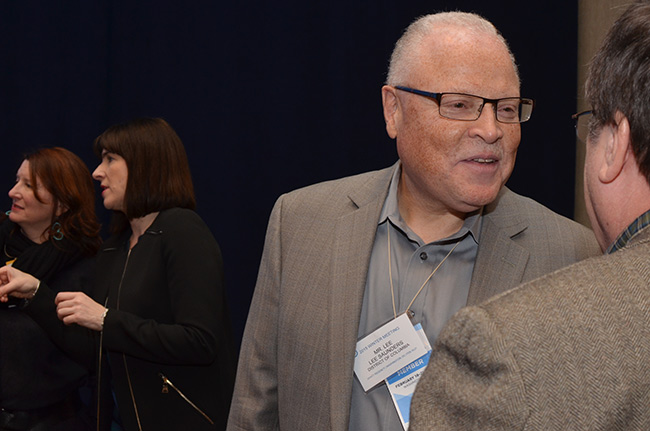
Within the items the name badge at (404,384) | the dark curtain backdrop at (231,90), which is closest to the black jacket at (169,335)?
the name badge at (404,384)

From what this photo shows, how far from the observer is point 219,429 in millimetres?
2416

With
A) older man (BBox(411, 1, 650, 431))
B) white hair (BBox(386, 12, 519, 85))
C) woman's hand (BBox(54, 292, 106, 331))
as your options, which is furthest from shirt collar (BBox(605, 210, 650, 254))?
woman's hand (BBox(54, 292, 106, 331))

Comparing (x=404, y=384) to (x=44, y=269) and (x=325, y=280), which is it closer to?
(x=325, y=280)

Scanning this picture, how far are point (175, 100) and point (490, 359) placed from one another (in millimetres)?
3699

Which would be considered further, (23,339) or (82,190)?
(82,190)

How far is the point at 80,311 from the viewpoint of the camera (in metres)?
2.41

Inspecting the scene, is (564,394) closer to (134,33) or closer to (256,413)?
(256,413)

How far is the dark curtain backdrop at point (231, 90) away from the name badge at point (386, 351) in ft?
8.44

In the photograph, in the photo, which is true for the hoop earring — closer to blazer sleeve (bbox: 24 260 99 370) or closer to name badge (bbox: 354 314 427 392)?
blazer sleeve (bbox: 24 260 99 370)

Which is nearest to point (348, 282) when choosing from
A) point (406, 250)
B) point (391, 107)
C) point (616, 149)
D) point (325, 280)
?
point (325, 280)

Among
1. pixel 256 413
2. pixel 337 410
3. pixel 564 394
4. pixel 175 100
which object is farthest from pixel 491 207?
pixel 175 100

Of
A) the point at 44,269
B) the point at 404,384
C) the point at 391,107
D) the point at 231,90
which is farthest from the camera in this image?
the point at 231,90

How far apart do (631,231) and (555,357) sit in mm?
195

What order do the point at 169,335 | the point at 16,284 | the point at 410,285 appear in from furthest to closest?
the point at 16,284 → the point at 169,335 → the point at 410,285
